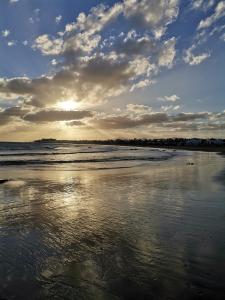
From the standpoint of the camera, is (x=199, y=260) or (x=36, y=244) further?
(x=36, y=244)

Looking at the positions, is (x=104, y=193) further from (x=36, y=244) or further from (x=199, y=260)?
(x=199, y=260)

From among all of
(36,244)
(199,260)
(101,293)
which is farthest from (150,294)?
(36,244)

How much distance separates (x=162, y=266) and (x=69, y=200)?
299 inches

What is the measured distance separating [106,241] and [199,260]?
2.30 m

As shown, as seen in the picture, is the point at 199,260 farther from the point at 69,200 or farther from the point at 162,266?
the point at 69,200

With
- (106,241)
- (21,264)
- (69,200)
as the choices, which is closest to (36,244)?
(21,264)

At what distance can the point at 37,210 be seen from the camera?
36.7 feet

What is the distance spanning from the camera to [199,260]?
20.6 feet

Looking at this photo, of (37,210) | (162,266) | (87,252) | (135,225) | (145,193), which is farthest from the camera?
(145,193)

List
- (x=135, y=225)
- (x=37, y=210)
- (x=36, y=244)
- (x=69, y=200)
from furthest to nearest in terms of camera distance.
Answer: (x=69, y=200)
(x=37, y=210)
(x=135, y=225)
(x=36, y=244)

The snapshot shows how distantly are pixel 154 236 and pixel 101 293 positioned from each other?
308 cm

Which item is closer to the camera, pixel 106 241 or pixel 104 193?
pixel 106 241

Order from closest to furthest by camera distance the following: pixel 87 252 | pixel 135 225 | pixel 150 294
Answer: pixel 150 294
pixel 87 252
pixel 135 225

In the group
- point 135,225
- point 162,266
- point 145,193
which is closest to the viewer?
point 162,266
